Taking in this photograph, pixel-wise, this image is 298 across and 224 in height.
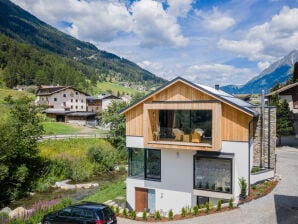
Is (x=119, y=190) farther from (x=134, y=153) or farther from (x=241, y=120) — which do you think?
(x=241, y=120)

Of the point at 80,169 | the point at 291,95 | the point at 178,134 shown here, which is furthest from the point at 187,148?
the point at 291,95

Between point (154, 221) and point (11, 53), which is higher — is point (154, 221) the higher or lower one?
the lower one

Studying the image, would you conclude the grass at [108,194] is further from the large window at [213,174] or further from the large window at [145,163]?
the large window at [213,174]

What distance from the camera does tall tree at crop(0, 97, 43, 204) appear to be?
25.0m

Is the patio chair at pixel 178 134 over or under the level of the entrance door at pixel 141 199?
over

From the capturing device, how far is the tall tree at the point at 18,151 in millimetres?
25000

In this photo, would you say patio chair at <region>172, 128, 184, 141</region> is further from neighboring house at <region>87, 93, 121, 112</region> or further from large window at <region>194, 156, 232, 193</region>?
neighboring house at <region>87, 93, 121, 112</region>

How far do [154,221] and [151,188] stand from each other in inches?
176

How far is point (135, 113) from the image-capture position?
2111 centimetres

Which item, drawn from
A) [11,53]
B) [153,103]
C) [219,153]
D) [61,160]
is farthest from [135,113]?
[11,53]

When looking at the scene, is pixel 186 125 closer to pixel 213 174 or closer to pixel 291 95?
pixel 213 174

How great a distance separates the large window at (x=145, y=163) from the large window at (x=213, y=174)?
9.81 ft

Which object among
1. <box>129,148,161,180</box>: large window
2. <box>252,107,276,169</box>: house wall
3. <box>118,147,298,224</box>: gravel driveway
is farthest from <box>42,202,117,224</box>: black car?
<box>252,107,276,169</box>: house wall

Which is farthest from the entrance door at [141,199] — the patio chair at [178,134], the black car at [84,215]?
Answer: the black car at [84,215]
